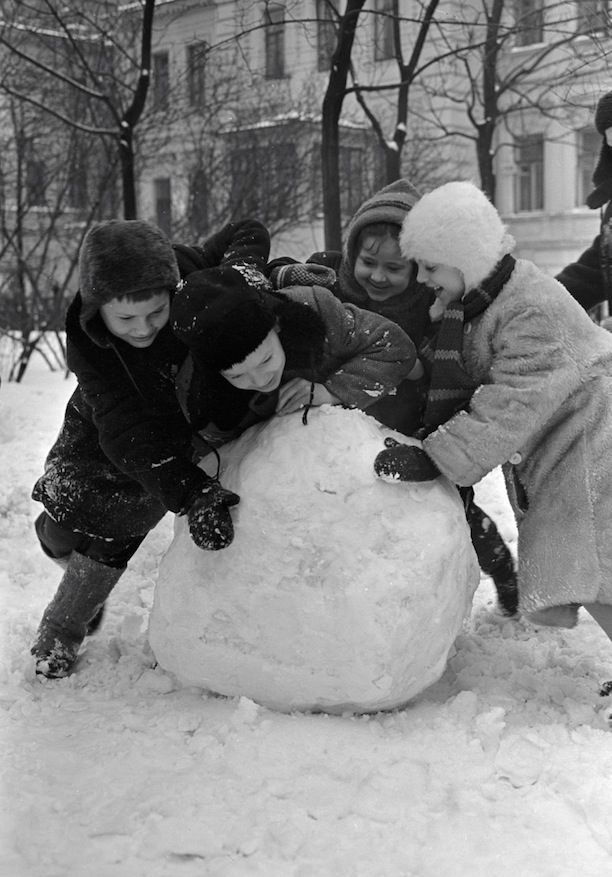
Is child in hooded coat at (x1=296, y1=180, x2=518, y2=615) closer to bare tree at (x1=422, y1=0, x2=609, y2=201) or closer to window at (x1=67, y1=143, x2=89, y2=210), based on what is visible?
bare tree at (x1=422, y1=0, x2=609, y2=201)

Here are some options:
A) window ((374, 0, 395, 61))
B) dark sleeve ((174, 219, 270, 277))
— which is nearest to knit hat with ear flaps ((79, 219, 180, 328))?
dark sleeve ((174, 219, 270, 277))

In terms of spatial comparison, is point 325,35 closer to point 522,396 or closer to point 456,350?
point 456,350

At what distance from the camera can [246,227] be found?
3.19 m

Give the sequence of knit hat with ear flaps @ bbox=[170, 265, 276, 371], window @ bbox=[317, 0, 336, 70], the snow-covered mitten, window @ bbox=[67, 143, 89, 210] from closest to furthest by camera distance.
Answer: knit hat with ear flaps @ bbox=[170, 265, 276, 371] → the snow-covered mitten → window @ bbox=[317, 0, 336, 70] → window @ bbox=[67, 143, 89, 210]

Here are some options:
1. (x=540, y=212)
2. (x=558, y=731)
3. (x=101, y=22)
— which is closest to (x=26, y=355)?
(x=101, y=22)

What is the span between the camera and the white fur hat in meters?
2.66

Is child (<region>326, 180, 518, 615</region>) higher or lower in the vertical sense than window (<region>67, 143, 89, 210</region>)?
lower

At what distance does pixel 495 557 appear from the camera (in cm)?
363

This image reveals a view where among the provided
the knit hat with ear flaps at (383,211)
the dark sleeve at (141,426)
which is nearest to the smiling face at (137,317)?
the dark sleeve at (141,426)

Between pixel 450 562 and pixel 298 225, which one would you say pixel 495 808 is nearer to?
pixel 450 562

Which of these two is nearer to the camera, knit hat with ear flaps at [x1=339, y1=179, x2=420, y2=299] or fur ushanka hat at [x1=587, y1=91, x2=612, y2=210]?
knit hat with ear flaps at [x1=339, y1=179, x2=420, y2=299]

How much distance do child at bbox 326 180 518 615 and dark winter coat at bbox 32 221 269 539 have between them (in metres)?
0.32

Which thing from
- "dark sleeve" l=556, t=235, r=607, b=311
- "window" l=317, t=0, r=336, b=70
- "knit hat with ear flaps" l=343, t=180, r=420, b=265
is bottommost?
"dark sleeve" l=556, t=235, r=607, b=311

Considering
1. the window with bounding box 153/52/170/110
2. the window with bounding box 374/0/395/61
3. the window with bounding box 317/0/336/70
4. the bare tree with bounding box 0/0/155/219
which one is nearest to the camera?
the bare tree with bounding box 0/0/155/219
